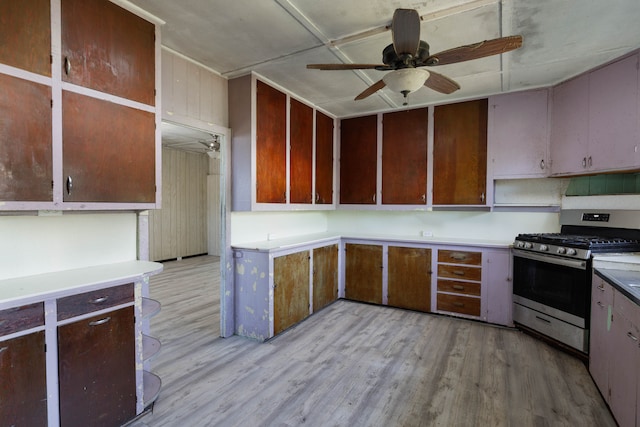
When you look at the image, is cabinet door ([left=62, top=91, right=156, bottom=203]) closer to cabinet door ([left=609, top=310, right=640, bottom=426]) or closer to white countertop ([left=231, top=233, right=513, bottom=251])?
white countertop ([left=231, top=233, right=513, bottom=251])

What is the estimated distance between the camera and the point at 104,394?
1751 millimetres

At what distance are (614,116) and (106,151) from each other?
397cm

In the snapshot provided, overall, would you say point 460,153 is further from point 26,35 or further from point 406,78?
point 26,35

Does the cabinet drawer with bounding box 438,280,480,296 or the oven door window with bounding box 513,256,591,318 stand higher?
the oven door window with bounding box 513,256,591,318

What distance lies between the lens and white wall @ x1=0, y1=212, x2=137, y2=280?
1.78 meters

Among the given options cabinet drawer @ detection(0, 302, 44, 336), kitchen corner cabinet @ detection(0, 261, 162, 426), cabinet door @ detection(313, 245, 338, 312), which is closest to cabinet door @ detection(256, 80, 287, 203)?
cabinet door @ detection(313, 245, 338, 312)

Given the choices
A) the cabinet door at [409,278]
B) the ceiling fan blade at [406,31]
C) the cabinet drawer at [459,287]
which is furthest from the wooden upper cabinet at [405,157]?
the ceiling fan blade at [406,31]

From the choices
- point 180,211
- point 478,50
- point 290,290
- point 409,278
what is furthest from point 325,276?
point 180,211

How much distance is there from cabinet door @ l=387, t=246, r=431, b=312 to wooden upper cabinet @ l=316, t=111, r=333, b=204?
3.83 feet

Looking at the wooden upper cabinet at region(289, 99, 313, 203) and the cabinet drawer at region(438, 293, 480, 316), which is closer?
the cabinet drawer at region(438, 293, 480, 316)

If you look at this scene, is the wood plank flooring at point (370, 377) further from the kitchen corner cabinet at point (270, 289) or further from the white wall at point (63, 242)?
the white wall at point (63, 242)

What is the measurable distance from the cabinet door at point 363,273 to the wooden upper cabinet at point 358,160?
2.26 ft

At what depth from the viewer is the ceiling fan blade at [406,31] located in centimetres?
162

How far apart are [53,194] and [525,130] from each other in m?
4.22
